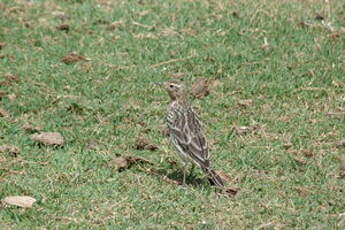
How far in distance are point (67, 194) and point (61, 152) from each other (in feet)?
3.99

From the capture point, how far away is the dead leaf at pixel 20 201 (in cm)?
873

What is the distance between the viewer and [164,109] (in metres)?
11.8

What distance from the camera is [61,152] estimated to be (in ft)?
33.7

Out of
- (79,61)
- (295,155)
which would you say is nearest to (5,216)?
(295,155)

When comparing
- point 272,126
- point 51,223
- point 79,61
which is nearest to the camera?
point 51,223

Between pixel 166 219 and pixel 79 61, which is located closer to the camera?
pixel 166 219

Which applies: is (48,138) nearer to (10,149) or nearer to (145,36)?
(10,149)

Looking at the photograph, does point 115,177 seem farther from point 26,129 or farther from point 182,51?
point 182,51

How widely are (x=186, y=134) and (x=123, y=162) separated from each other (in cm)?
78

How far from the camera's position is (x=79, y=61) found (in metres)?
13.2

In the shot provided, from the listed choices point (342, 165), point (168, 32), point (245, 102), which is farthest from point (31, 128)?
point (168, 32)

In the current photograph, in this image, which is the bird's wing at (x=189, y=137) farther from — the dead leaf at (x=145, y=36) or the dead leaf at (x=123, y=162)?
the dead leaf at (x=145, y=36)

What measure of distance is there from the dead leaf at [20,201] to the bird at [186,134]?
1.70 meters

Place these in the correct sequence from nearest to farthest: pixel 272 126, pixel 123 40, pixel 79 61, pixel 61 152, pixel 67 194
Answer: pixel 67 194, pixel 61 152, pixel 272 126, pixel 79 61, pixel 123 40
